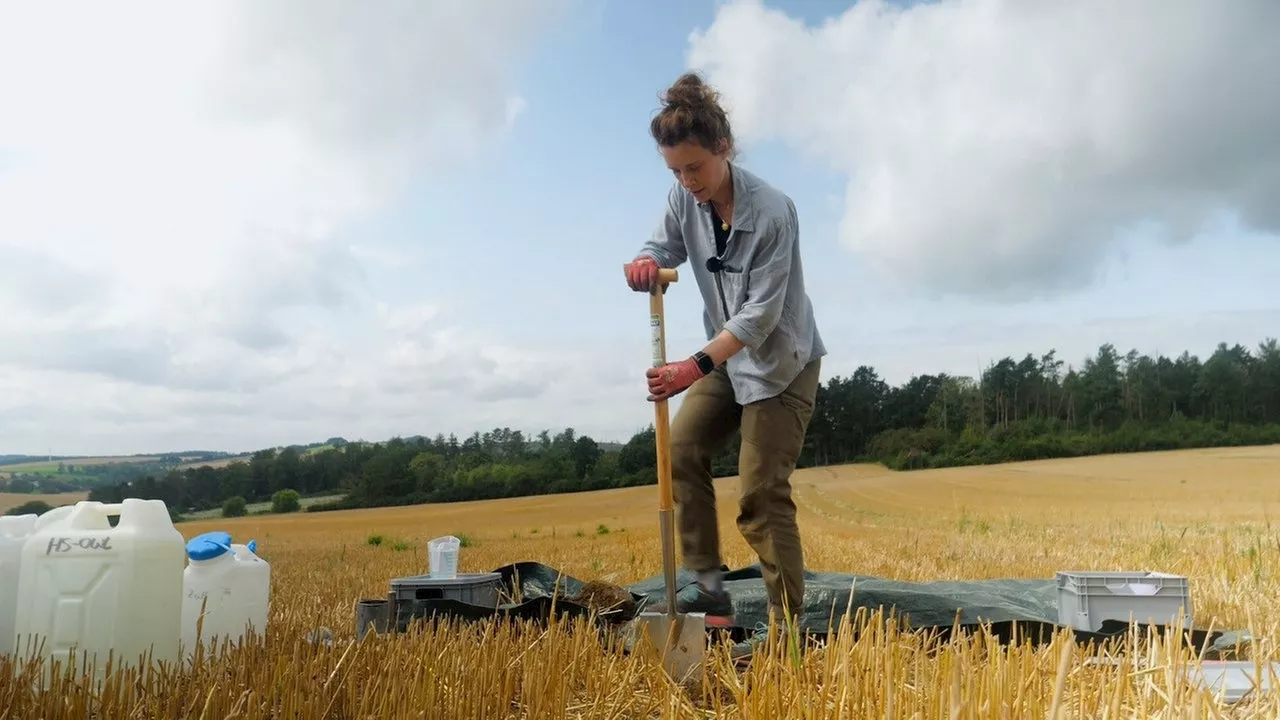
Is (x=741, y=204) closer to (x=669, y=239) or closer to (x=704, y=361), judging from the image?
(x=669, y=239)

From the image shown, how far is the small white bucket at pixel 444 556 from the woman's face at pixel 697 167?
228cm

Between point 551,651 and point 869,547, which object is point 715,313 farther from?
point 869,547

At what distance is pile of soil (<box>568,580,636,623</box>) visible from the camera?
4.02m

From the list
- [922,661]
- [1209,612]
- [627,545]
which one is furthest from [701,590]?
[627,545]

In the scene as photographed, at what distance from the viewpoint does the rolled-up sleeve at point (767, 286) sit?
3.79 meters

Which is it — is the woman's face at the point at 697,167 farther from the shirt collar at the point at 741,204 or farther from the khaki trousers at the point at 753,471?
the khaki trousers at the point at 753,471

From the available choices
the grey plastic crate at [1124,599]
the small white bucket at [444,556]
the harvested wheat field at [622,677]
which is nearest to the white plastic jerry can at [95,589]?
the harvested wheat field at [622,677]

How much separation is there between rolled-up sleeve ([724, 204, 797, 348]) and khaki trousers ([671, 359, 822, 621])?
1.22 ft

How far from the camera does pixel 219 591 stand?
3469mm

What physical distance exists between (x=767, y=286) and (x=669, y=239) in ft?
2.74

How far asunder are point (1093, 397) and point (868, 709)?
6975 centimetres

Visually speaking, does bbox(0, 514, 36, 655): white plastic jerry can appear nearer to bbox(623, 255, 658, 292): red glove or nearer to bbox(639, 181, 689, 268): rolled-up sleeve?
bbox(623, 255, 658, 292): red glove

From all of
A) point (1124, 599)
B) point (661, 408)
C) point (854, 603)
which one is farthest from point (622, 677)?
point (1124, 599)

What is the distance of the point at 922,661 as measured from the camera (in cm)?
234
